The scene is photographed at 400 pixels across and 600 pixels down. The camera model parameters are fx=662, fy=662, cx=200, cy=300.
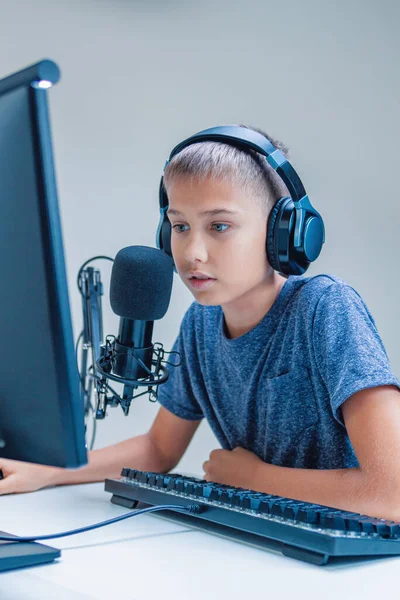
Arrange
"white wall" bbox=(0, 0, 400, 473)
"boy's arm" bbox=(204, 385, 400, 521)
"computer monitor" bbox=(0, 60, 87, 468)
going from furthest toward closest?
"white wall" bbox=(0, 0, 400, 473) → "boy's arm" bbox=(204, 385, 400, 521) → "computer monitor" bbox=(0, 60, 87, 468)

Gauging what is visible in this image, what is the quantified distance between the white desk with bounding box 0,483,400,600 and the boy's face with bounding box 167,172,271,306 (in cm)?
40

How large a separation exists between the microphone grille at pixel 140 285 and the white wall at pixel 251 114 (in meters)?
1.10

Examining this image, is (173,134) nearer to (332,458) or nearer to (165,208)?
(165,208)

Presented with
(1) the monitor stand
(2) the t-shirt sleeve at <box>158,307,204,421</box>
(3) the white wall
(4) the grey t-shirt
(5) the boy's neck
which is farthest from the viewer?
(3) the white wall

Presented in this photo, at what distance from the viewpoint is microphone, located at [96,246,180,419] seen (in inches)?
35.7

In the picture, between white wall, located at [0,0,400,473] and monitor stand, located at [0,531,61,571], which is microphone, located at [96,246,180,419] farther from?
white wall, located at [0,0,400,473]

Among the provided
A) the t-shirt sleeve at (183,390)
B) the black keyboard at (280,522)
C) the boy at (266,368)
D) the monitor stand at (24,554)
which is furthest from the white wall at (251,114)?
the monitor stand at (24,554)

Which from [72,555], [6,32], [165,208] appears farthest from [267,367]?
[6,32]

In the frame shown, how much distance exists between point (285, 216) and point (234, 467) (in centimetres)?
42

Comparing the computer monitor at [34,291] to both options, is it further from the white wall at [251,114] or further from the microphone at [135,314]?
the white wall at [251,114]

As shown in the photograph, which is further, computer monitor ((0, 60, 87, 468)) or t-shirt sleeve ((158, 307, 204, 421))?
t-shirt sleeve ((158, 307, 204, 421))

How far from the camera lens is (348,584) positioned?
2.14ft

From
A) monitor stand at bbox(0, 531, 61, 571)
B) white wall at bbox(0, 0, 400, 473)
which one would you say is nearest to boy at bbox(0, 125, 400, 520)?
monitor stand at bbox(0, 531, 61, 571)

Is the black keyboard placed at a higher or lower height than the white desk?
higher
